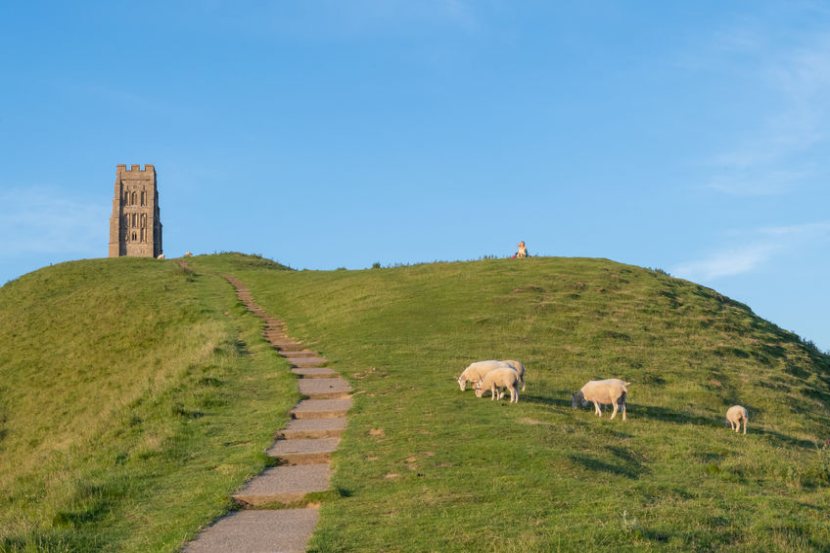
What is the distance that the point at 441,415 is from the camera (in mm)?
22219

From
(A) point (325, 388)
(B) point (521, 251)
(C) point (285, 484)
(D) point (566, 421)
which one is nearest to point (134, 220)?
(B) point (521, 251)

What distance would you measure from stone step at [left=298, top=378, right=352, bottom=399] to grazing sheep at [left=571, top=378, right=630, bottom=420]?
7025mm

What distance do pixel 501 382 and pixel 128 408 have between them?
1290 centimetres

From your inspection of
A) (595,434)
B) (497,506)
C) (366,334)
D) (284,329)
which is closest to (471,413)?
(595,434)

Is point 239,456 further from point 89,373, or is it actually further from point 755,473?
point 89,373

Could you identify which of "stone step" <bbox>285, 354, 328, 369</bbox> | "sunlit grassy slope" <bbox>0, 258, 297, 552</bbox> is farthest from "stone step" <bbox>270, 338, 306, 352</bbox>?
"stone step" <bbox>285, 354, 328, 369</bbox>

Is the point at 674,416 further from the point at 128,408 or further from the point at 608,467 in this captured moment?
the point at 128,408

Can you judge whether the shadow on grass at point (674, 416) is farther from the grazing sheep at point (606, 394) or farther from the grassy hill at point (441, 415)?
the grazing sheep at point (606, 394)

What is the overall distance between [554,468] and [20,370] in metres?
35.3

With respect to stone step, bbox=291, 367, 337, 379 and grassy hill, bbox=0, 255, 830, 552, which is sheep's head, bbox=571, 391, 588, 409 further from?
stone step, bbox=291, 367, 337, 379

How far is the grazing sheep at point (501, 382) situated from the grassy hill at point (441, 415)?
1.60 ft

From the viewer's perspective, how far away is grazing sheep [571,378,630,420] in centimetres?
2397

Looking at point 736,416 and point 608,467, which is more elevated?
point 736,416

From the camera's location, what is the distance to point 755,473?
19281 millimetres
